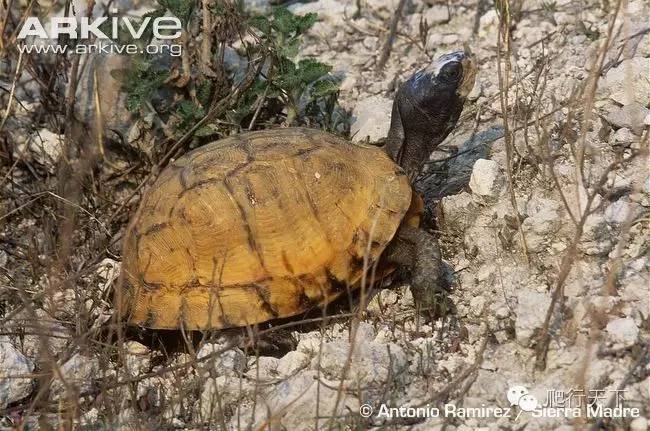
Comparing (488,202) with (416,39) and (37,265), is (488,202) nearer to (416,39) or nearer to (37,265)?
(416,39)

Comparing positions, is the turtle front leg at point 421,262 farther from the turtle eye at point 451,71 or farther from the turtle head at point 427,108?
the turtle eye at point 451,71

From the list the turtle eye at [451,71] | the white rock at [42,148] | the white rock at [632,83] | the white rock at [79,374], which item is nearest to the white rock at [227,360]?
the white rock at [79,374]

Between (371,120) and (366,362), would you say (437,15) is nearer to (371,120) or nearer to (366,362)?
(371,120)

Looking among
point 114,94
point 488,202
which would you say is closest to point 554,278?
point 488,202

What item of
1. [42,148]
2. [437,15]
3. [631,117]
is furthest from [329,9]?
[631,117]

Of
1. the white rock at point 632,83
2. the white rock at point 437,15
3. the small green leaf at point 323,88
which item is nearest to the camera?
the white rock at point 632,83

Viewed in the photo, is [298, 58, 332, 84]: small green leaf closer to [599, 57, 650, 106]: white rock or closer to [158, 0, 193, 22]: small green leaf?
[158, 0, 193, 22]: small green leaf

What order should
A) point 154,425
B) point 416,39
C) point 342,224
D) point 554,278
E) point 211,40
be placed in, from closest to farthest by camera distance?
point 154,425 < point 554,278 < point 342,224 < point 211,40 < point 416,39
